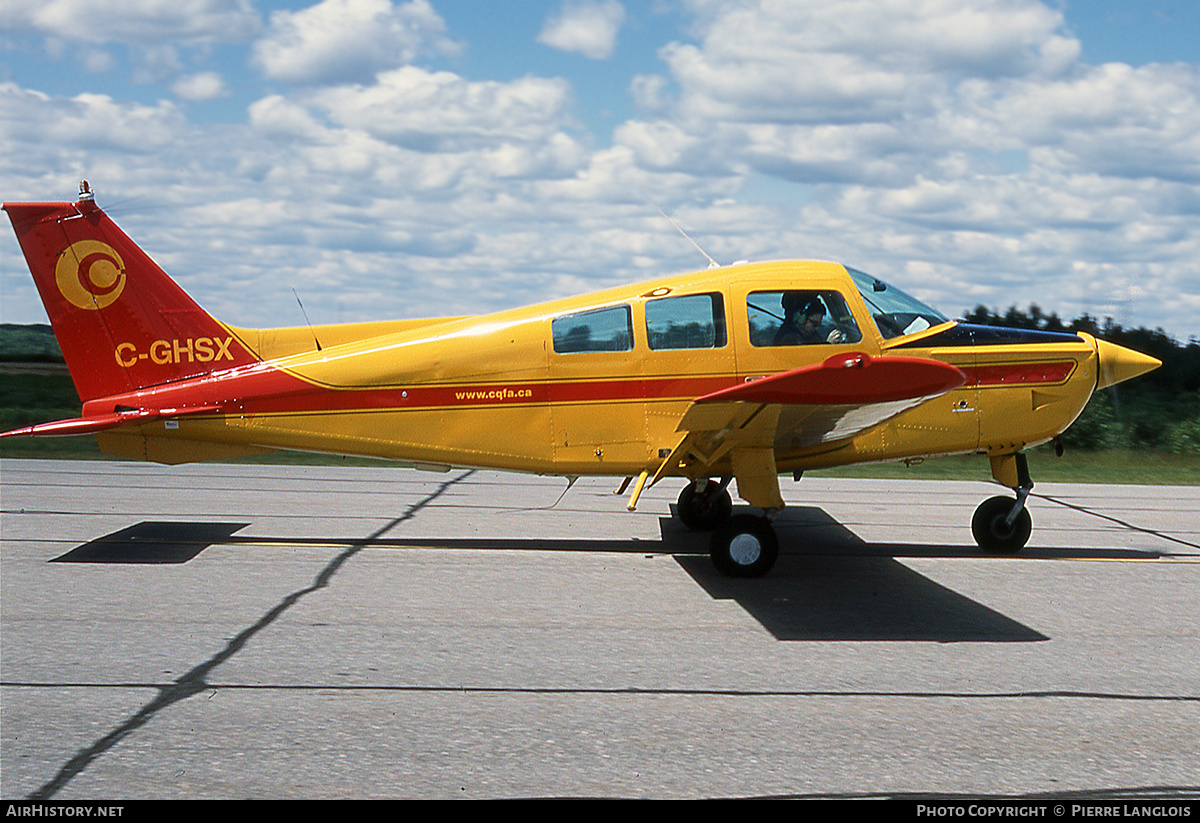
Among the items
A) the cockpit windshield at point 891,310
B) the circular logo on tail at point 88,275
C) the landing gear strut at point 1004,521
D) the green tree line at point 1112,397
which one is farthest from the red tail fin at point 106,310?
the green tree line at point 1112,397

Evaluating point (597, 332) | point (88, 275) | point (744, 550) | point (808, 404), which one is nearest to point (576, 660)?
point (808, 404)

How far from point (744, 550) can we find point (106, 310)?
18.9ft

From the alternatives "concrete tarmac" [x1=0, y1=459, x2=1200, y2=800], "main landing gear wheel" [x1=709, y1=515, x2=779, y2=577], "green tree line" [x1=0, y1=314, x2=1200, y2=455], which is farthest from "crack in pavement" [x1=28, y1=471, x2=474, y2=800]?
"green tree line" [x1=0, y1=314, x2=1200, y2=455]

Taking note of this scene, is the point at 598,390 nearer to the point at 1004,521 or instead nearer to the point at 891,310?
the point at 891,310

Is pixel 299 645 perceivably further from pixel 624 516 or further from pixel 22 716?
pixel 624 516

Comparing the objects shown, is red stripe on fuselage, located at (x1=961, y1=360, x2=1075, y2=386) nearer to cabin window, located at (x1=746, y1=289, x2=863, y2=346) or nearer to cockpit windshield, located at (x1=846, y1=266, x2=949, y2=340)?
cockpit windshield, located at (x1=846, y1=266, x2=949, y2=340)

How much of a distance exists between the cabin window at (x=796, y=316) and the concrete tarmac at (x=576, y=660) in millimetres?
1862

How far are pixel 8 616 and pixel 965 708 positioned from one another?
5.48m

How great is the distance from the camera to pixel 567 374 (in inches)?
327

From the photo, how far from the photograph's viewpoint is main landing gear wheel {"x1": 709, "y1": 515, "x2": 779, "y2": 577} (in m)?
7.59

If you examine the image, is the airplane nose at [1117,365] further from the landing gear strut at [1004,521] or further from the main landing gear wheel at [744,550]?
the main landing gear wheel at [744,550]

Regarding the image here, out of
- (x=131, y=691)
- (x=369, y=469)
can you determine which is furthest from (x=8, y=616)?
(x=369, y=469)

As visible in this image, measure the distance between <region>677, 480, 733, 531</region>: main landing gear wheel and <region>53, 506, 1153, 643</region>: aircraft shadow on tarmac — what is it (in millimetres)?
176

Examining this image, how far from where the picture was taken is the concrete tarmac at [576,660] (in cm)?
398
